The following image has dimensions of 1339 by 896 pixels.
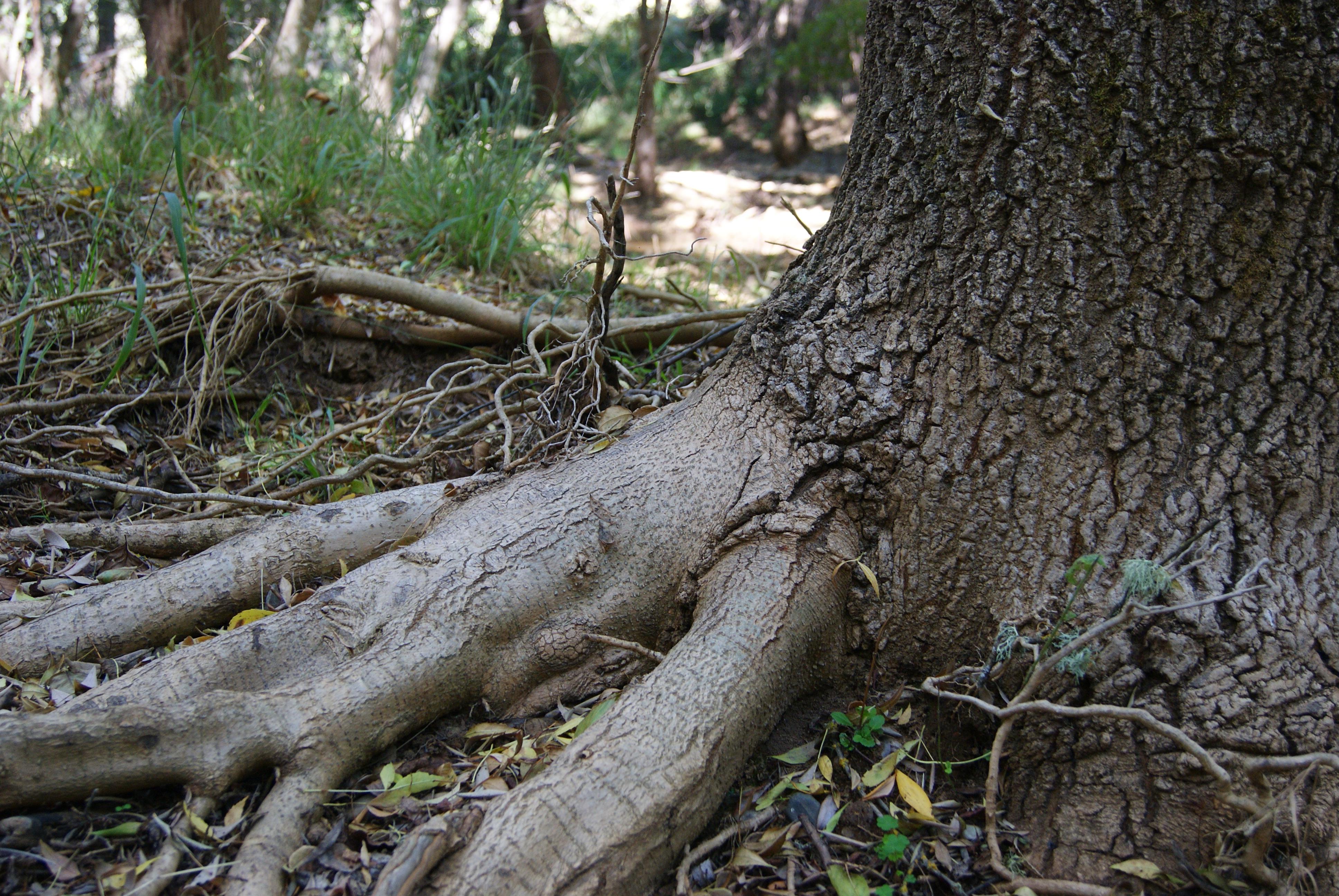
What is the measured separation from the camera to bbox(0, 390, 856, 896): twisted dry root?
129 centimetres

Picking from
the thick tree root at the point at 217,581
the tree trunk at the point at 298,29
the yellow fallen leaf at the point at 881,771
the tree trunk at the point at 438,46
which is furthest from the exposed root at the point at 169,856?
the tree trunk at the point at 438,46

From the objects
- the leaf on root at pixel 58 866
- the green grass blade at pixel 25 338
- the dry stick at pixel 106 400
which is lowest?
the leaf on root at pixel 58 866

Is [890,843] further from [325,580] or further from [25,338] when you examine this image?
[25,338]

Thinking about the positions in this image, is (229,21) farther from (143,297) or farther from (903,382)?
(903,382)

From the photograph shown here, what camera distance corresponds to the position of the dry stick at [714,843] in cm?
131

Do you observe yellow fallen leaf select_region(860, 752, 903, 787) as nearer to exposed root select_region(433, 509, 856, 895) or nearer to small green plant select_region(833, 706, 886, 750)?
small green plant select_region(833, 706, 886, 750)

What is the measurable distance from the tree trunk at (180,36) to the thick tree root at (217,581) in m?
4.09

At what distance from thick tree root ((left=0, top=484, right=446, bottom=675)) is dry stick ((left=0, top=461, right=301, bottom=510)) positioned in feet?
0.33

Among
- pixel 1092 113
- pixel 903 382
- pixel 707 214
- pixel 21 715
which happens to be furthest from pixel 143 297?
pixel 707 214

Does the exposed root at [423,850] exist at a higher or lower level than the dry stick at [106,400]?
lower

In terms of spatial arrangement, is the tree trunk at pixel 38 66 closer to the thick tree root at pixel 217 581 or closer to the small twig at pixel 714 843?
the thick tree root at pixel 217 581

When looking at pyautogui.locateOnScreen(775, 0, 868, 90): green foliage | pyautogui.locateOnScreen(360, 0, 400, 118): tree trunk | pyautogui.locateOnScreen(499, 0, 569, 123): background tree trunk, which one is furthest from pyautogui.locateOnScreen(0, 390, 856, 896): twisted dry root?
pyautogui.locateOnScreen(775, 0, 868, 90): green foliage

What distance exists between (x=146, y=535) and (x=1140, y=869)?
232 centimetres

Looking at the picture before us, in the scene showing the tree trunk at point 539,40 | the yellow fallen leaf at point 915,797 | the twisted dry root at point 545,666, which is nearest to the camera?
the twisted dry root at point 545,666
